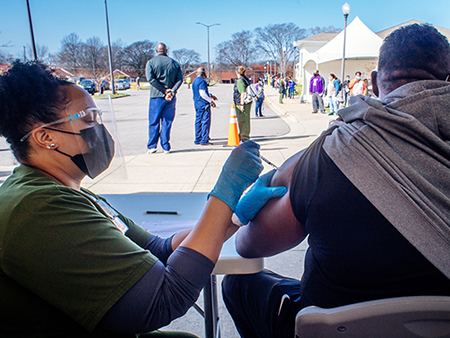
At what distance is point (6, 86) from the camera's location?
1.07 m

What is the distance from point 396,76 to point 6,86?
49.1 inches

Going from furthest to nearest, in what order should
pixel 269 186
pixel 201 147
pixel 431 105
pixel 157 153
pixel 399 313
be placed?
pixel 201 147, pixel 157 153, pixel 269 186, pixel 431 105, pixel 399 313

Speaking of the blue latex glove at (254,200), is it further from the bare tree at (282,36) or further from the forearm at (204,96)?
the bare tree at (282,36)

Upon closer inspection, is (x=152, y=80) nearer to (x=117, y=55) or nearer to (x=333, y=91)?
(x=333, y=91)

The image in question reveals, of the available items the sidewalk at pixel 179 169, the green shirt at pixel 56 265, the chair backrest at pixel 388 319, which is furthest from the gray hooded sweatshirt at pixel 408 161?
the sidewalk at pixel 179 169

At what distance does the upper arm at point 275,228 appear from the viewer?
1099 millimetres

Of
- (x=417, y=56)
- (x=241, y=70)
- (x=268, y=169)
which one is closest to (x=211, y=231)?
(x=417, y=56)

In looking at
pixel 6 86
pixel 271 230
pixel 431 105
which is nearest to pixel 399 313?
pixel 271 230

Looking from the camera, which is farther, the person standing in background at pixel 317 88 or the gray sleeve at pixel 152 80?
the person standing in background at pixel 317 88

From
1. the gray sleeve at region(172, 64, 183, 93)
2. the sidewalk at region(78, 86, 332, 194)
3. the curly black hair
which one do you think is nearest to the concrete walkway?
the sidewalk at region(78, 86, 332, 194)

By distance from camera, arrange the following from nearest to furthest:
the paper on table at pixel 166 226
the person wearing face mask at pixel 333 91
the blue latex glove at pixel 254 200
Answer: the blue latex glove at pixel 254 200, the paper on table at pixel 166 226, the person wearing face mask at pixel 333 91

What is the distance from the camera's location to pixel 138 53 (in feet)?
200

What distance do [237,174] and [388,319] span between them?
59cm

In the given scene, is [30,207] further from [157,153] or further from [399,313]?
[157,153]
